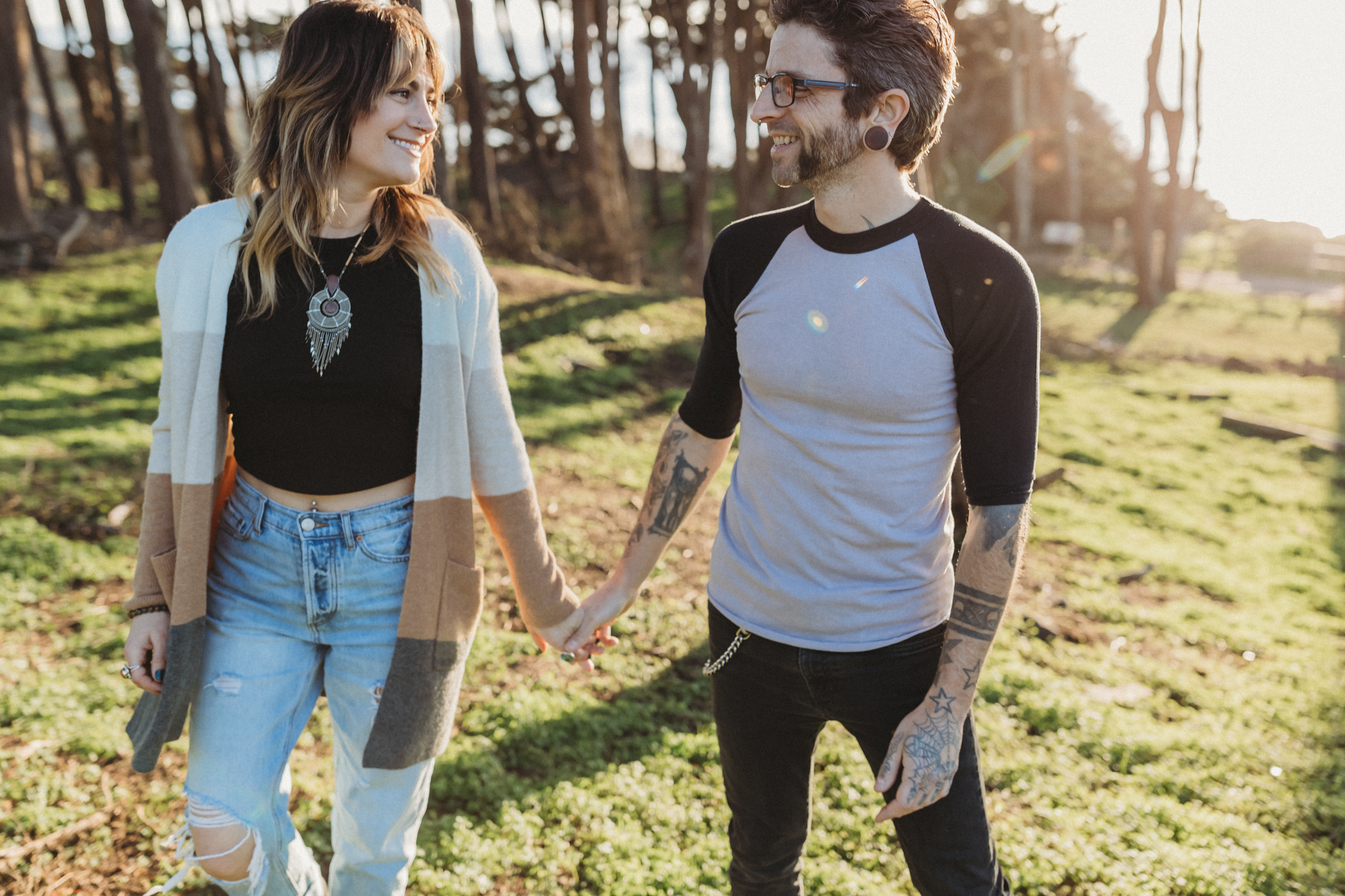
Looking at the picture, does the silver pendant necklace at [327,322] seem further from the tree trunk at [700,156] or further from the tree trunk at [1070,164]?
the tree trunk at [1070,164]

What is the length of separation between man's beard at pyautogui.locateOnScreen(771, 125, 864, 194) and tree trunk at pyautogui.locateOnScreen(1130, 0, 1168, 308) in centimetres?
2420

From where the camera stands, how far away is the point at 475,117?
52.9 ft

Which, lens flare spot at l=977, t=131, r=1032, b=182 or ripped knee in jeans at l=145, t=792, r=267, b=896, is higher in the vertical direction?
lens flare spot at l=977, t=131, r=1032, b=182

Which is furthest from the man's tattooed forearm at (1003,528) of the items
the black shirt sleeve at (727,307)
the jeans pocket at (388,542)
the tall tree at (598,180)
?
the tall tree at (598,180)

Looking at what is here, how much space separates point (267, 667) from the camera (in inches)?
91.3

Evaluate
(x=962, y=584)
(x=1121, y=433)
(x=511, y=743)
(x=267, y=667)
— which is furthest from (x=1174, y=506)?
(x=267, y=667)

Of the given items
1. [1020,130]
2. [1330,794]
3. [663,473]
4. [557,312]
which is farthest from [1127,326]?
[663,473]

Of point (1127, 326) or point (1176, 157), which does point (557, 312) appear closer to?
point (1127, 326)

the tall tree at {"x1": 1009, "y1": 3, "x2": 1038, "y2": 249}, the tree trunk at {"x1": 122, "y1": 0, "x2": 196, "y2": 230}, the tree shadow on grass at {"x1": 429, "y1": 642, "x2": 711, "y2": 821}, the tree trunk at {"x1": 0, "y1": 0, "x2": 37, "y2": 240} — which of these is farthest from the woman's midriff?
the tall tree at {"x1": 1009, "y1": 3, "x2": 1038, "y2": 249}

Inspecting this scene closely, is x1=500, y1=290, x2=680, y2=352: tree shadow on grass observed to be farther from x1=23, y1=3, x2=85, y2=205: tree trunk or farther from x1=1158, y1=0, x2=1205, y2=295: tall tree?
x1=1158, y1=0, x2=1205, y2=295: tall tree

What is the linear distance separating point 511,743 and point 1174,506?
25.0ft

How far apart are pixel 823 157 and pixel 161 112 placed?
1334cm

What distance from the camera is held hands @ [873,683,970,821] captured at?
1953 mm

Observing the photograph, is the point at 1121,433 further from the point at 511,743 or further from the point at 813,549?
the point at 813,549
